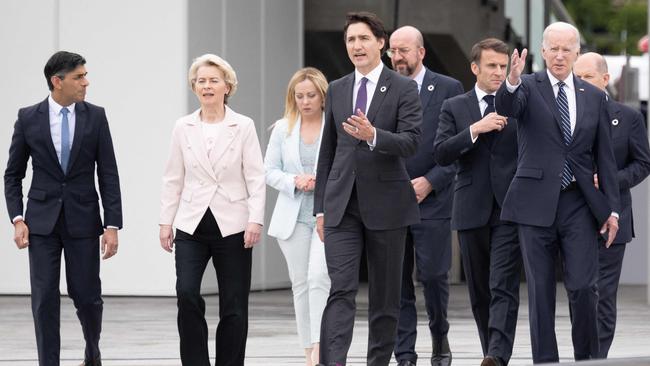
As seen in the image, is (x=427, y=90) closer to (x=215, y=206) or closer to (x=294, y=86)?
(x=294, y=86)

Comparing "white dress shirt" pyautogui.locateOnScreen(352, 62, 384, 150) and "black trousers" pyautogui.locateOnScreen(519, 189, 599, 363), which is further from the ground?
"white dress shirt" pyautogui.locateOnScreen(352, 62, 384, 150)

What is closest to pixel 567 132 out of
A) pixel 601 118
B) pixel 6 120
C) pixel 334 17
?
pixel 601 118

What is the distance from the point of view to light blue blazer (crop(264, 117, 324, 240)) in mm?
10469

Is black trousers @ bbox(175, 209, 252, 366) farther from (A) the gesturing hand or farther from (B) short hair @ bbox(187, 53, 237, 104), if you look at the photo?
(A) the gesturing hand

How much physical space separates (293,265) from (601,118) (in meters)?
A: 2.28

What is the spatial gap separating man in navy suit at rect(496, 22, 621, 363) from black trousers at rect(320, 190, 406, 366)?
794 millimetres

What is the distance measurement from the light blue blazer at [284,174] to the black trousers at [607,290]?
2.01 metres

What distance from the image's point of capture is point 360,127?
858 cm

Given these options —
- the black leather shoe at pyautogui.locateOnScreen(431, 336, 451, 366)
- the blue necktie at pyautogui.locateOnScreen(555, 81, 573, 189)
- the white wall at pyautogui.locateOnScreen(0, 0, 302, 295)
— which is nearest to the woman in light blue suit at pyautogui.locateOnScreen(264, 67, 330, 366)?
the black leather shoe at pyautogui.locateOnScreen(431, 336, 451, 366)

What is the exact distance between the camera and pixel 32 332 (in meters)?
14.0

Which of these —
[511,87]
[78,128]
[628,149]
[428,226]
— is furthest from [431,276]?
[78,128]

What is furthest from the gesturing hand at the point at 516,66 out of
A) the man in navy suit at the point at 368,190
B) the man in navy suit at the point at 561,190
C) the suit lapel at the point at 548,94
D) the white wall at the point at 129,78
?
the white wall at the point at 129,78

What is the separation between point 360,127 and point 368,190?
1.80ft

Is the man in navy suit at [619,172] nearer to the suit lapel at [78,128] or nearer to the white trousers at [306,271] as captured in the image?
the white trousers at [306,271]
